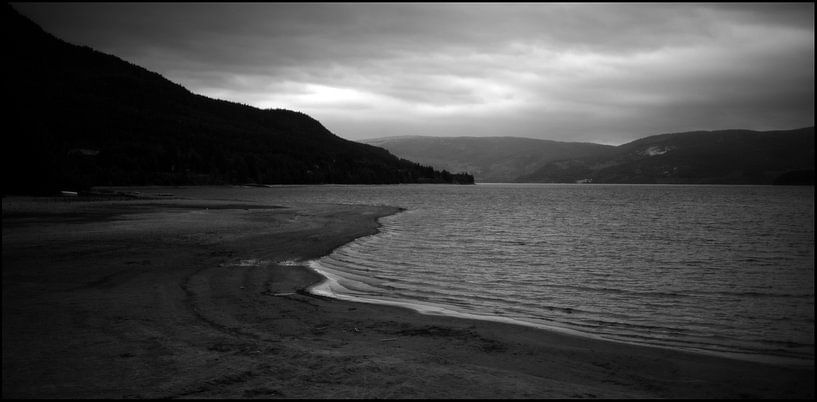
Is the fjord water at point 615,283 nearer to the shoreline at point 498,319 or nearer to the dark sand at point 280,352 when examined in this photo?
the shoreline at point 498,319

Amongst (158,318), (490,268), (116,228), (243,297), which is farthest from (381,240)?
(158,318)

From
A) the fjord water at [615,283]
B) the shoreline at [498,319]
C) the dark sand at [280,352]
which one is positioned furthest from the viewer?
the fjord water at [615,283]

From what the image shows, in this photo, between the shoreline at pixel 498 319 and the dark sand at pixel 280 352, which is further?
the shoreline at pixel 498 319

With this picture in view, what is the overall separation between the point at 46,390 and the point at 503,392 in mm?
6869

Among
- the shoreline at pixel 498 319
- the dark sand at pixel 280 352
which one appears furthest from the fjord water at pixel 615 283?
the dark sand at pixel 280 352

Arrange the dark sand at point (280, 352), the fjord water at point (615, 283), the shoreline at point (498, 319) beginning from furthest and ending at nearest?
the fjord water at point (615, 283) → the shoreline at point (498, 319) → the dark sand at point (280, 352)

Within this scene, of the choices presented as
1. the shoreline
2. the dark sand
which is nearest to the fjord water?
the shoreline

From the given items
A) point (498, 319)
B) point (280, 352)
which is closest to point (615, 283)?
point (498, 319)

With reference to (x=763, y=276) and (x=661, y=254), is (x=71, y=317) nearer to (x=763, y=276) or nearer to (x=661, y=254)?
(x=763, y=276)

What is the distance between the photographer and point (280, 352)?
9719 mm

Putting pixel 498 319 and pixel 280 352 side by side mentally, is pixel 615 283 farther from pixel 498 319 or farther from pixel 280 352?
pixel 280 352

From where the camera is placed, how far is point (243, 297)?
15.0 m

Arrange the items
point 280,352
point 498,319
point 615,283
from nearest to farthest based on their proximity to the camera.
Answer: point 280,352, point 498,319, point 615,283

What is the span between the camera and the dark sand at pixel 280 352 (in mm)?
7977
